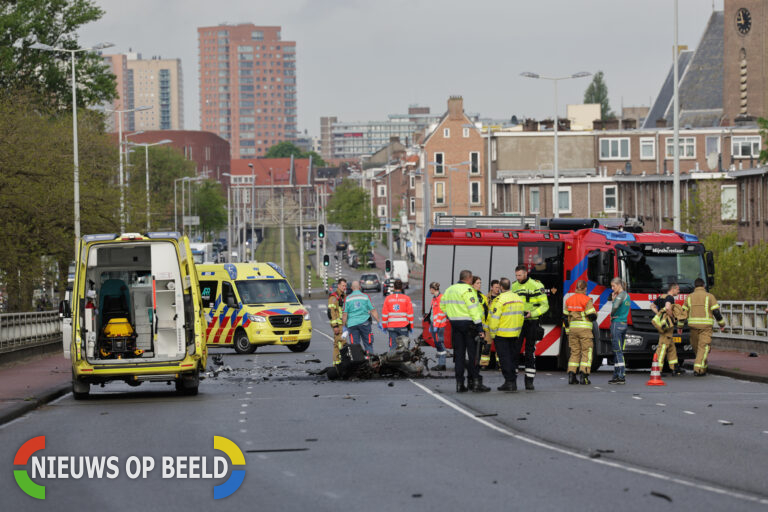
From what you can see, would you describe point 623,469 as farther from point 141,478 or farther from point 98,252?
point 98,252

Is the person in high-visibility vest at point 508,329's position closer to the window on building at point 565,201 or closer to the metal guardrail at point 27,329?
the metal guardrail at point 27,329

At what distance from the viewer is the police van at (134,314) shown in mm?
19438

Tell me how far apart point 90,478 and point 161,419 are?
192 inches

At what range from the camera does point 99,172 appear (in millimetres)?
50875

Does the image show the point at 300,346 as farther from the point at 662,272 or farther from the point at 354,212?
the point at 354,212

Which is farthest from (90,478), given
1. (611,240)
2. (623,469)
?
(611,240)

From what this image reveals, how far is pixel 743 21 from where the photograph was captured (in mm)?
97125

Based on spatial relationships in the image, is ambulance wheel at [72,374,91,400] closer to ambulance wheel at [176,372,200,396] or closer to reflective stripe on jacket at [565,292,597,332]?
ambulance wheel at [176,372,200,396]

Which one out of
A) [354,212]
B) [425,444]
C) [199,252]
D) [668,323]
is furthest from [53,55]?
[354,212]

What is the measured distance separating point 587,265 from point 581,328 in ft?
13.0

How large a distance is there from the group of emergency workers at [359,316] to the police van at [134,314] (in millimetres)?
3640

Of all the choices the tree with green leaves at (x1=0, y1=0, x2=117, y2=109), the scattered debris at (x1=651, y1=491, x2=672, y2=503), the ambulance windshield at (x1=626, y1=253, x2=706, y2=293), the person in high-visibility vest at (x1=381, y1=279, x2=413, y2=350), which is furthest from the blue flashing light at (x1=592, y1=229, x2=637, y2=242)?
the tree with green leaves at (x1=0, y1=0, x2=117, y2=109)

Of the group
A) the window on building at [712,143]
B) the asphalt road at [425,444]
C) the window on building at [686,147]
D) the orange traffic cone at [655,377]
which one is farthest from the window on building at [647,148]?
the orange traffic cone at [655,377]

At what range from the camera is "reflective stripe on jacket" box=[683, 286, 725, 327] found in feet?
77.0
